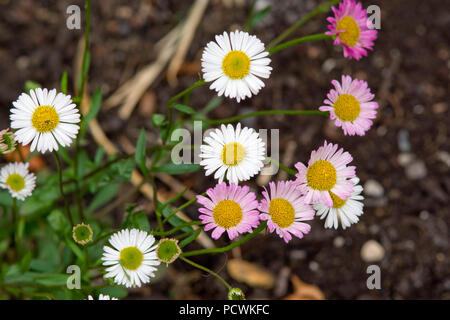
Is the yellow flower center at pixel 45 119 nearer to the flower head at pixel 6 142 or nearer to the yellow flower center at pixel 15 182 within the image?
the flower head at pixel 6 142

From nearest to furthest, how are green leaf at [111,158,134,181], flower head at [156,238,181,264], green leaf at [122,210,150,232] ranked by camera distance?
flower head at [156,238,181,264] → green leaf at [122,210,150,232] → green leaf at [111,158,134,181]

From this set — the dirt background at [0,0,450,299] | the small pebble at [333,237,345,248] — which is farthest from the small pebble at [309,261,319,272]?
the small pebble at [333,237,345,248]

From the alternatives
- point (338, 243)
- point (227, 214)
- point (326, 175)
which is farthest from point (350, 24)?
point (338, 243)

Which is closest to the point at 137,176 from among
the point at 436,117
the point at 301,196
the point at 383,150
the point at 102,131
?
the point at 102,131

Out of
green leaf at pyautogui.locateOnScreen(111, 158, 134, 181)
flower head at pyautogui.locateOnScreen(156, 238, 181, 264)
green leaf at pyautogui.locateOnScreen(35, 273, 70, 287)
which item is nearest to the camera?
flower head at pyautogui.locateOnScreen(156, 238, 181, 264)

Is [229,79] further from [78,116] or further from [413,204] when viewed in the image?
[413,204]

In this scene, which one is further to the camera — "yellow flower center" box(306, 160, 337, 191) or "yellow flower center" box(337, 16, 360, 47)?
"yellow flower center" box(337, 16, 360, 47)

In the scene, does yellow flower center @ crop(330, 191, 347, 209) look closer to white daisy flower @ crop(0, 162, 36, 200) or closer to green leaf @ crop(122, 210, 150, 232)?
green leaf @ crop(122, 210, 150, 232)
